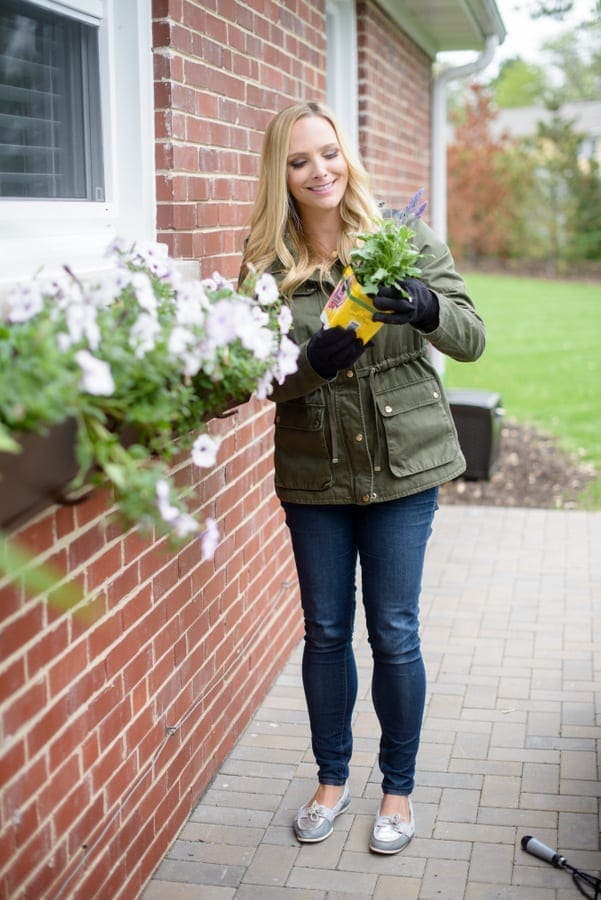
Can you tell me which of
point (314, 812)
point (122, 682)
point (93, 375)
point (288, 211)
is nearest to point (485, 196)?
point (288, 211)

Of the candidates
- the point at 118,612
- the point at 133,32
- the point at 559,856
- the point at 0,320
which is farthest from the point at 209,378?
the point at 559,856

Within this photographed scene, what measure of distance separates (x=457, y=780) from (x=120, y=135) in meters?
2.26

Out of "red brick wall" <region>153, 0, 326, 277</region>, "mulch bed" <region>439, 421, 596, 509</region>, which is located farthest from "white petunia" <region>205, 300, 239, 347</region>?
"mulch bed" <region>439, 421, 596, 509</region>

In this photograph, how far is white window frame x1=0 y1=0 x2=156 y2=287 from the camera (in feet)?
9.51

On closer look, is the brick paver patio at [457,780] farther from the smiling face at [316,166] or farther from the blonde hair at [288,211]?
the smiling face at [316,166]

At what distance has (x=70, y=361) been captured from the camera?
5.63ft

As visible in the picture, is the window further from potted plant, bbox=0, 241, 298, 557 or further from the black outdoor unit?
the black outdoor unit

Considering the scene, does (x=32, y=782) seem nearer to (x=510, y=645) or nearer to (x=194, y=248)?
(x=194, y=248)

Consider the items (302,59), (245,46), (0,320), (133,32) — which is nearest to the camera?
(0,320)

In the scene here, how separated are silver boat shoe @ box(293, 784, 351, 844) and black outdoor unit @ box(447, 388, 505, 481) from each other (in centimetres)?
429

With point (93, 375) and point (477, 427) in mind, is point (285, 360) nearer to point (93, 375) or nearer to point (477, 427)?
point (93, 375)

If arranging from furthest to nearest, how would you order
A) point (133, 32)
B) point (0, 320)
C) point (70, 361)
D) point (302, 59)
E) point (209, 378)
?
1. point (302, 59)
2. point (133, 32)
3. point (209, 378)
4. point (0, 320)
5. point (70, 361)

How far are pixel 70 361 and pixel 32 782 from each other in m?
1.03

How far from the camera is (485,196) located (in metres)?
29.3
